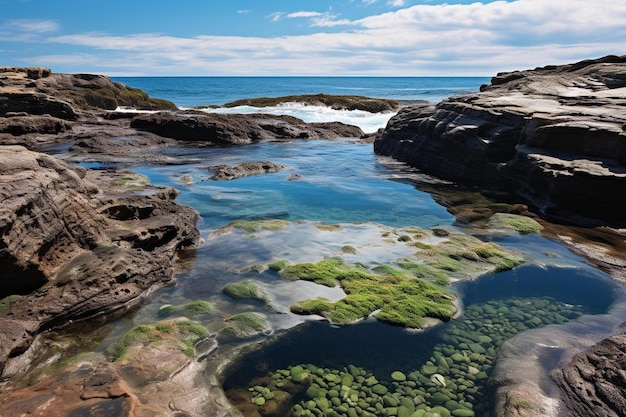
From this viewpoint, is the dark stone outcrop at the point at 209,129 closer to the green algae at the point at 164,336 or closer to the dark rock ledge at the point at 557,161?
the dark rock ledge at the point at 557,161

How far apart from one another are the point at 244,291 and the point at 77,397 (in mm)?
4961

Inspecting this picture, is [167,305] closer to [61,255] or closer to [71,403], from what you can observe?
[61,255]

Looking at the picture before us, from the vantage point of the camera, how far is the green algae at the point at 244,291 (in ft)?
36.6

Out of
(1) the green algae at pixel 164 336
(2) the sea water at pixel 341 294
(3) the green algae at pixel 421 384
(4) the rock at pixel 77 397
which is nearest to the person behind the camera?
(4) the rock at pixel 77 397

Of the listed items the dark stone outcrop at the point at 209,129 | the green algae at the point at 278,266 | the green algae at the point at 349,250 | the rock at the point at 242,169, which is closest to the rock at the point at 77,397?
the green algae at the point at 278,266

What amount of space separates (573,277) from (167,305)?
10880 mm

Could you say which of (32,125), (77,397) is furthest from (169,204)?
(32,125)

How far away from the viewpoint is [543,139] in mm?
20391

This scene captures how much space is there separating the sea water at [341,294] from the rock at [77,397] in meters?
1.69

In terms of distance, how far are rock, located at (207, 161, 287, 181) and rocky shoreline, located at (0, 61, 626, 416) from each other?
268mm

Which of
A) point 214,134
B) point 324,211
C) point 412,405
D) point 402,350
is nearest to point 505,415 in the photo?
point 412,405

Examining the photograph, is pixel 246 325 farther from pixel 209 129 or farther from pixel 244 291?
pixel 209 129

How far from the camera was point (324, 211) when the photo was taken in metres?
19.6

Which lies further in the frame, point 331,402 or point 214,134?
point 214,134
